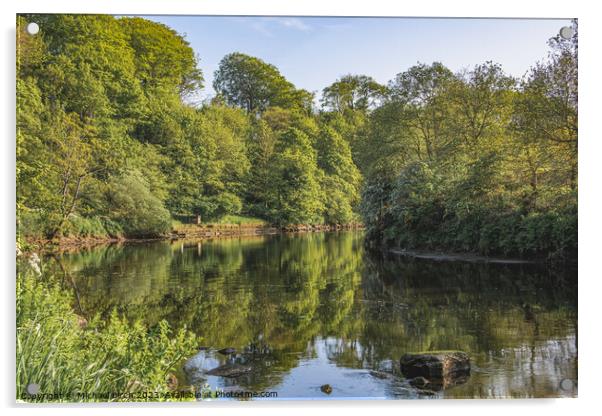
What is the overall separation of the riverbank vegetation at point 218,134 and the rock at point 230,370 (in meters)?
2.54

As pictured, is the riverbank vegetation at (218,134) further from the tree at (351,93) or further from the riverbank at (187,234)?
the riverbank at (187,234)

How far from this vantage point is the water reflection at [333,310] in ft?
19.8

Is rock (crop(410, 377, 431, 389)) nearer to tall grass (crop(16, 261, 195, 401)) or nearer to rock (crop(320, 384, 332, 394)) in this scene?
rock (crop(320, 384, 332, 394))

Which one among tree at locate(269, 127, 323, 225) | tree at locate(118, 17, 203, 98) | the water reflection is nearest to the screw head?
the water reflection

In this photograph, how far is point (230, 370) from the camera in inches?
251

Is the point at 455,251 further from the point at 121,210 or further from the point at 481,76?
the point at 121,210

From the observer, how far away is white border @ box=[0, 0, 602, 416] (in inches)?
222

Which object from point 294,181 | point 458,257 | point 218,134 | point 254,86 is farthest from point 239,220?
point 458,257

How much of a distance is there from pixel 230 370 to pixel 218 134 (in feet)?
11.0

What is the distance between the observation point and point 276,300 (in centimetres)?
957

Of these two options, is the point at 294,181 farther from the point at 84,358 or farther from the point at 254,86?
the point at 84,358

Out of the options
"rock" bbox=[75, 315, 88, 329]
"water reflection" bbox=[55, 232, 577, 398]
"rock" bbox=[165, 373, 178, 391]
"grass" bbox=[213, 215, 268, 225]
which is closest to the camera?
"rock" bbox=[165, 373, 178, 391]

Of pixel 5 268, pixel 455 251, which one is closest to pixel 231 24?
pixel 5 268

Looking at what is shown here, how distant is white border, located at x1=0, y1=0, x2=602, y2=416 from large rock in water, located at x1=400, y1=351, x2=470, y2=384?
18.6 inches
